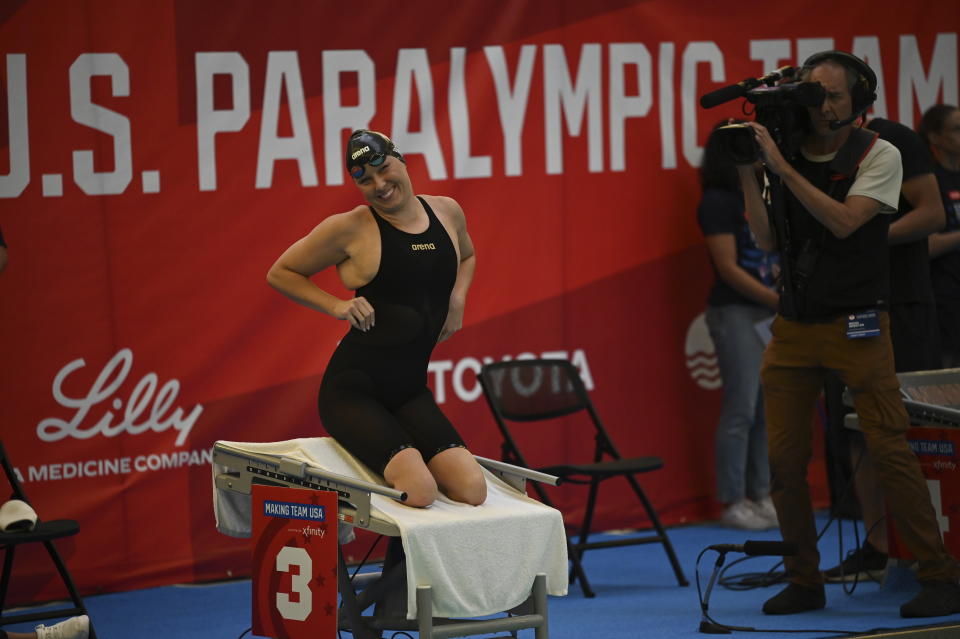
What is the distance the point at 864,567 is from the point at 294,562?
272cm

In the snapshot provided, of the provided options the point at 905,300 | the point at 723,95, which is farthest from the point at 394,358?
the point at 905,300

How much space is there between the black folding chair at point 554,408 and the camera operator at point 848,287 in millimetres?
976

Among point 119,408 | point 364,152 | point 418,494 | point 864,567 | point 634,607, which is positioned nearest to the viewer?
point 418,494

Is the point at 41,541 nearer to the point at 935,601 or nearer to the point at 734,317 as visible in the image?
the point at 935,601

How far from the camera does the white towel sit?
3.98 metres

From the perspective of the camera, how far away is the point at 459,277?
4793 millimetres

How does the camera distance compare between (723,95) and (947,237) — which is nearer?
(723,95)

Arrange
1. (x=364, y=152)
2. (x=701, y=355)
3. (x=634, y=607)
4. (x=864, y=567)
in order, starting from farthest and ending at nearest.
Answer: (x=701, y=355) < (x=864, y=567) < (x=634, y=607) < (x=364, y=152)

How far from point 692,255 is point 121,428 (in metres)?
3.03

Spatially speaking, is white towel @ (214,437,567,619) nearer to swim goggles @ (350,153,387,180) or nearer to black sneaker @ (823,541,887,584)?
swim goggles @ (350,153,387,180)

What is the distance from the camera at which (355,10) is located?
630 cm

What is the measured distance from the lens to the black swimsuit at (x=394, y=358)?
441 centimetres

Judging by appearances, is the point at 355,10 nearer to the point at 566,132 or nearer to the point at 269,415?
the point at 566,132

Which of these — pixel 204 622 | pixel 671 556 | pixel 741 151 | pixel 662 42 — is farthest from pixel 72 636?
pixel 662 42
